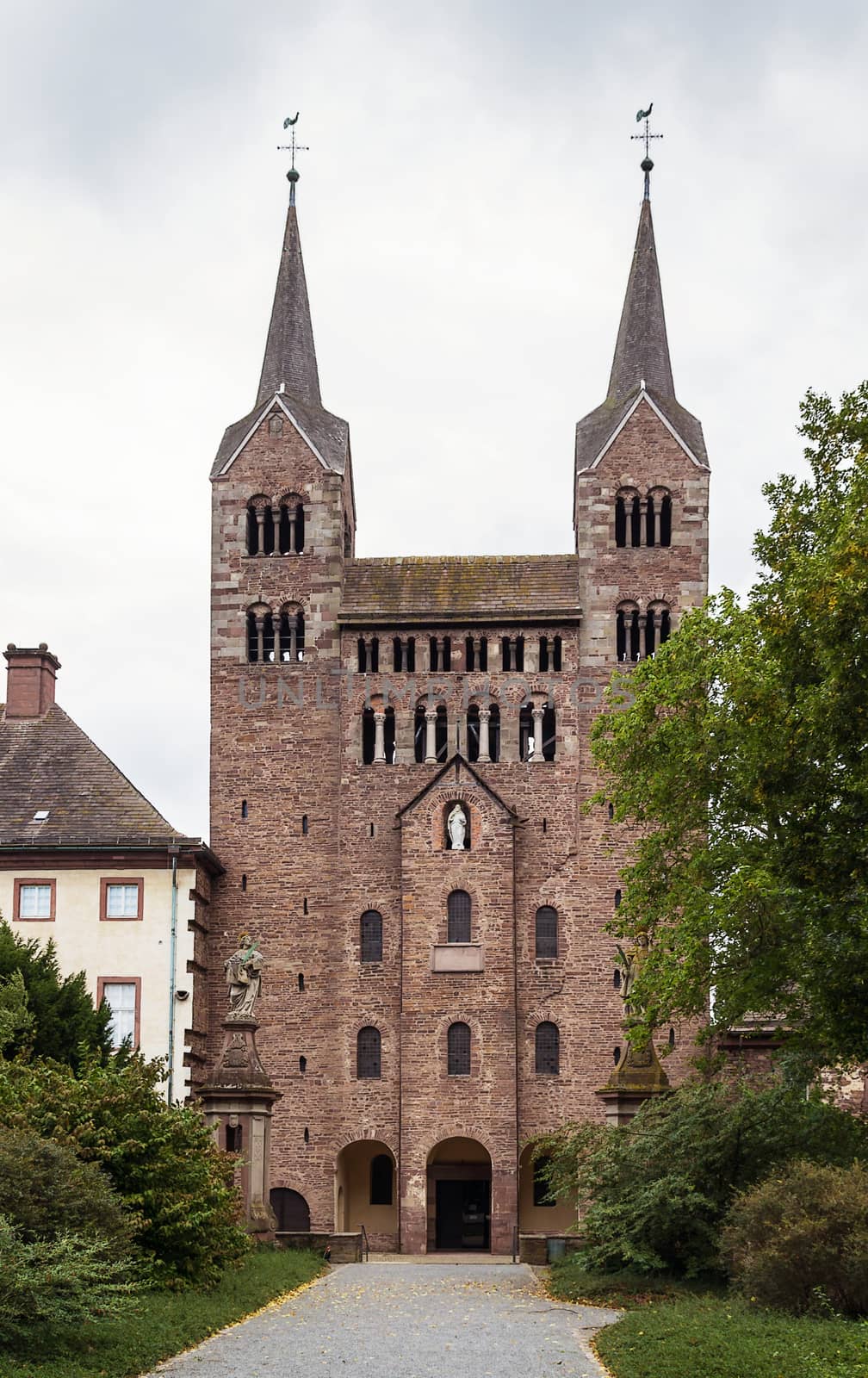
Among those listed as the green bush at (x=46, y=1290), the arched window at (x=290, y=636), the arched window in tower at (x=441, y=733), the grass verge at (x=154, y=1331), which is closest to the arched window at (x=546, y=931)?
the arched window in tower at (x=441, y=733)

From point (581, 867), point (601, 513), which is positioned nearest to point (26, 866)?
point (581, 867)

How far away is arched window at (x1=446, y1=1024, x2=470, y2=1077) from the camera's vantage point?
43.8 metres

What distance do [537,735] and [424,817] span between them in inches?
153

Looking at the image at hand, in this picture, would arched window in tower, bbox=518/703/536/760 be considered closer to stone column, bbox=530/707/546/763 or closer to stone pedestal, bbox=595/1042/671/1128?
stone column, bbox=530/707/546/763

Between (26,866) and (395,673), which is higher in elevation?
(395,673)

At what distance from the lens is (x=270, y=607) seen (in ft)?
156

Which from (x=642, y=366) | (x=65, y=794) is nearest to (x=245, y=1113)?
(x=65, y=794)

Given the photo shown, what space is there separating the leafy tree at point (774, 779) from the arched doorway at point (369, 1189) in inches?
752

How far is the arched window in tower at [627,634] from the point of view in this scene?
46.5 m

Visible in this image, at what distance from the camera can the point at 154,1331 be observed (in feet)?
57.9

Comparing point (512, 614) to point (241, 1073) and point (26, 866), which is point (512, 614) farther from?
point (241, 1073)

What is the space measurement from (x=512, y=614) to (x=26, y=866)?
14.7m

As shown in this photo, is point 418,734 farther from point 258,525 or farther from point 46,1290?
point 46,1290

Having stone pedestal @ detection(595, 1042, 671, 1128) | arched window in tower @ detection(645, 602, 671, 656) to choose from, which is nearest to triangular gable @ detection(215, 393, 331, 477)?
arched window in tower @ detection(645, 602, 671, 656)
